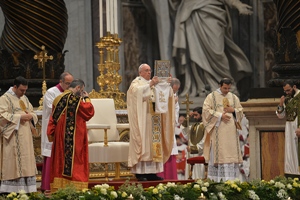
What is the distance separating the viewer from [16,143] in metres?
14.7

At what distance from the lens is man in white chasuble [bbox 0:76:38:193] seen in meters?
14.5

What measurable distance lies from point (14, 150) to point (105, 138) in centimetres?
141

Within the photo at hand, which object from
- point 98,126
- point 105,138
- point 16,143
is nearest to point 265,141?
point 105,138

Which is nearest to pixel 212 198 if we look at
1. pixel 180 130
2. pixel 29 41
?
pixel 29 41

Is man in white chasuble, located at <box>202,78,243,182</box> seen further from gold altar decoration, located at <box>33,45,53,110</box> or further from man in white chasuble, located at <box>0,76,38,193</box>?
man in white chasuble, located at <box>0,76,38,193</box>

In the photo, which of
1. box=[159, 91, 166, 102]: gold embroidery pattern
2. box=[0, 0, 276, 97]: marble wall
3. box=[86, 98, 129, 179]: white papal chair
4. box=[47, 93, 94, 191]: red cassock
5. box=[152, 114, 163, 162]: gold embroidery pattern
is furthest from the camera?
box=[0, 0, 276, 97]: marble wall

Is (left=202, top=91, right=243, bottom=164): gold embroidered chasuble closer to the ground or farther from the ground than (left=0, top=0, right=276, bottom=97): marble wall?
closer to the ground

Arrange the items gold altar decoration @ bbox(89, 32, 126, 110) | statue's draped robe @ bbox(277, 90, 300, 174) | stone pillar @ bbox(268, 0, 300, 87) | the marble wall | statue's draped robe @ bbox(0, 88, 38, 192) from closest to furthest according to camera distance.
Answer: statue's draped robe @ bbox(0, 88, 38, 192), statue's draped robe @ bbox(277, 90, 300, 174), stone pillar @ bbox(268, 0, 300, 87), gold altar decoration @ bbox(89, 32, 126, 110), the marble wall

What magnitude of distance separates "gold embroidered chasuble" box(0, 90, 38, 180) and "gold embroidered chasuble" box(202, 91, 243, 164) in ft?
8.76

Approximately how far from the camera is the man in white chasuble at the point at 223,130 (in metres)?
16.0

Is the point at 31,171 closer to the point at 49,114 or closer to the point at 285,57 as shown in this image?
the point at 49,114

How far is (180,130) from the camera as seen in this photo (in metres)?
18.3

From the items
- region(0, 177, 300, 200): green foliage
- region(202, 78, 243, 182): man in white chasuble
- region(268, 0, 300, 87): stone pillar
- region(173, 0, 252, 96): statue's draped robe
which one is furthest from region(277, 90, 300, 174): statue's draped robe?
region(173, 0, 252, 96): statue's draped robe

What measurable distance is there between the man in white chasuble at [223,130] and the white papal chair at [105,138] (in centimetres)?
128
